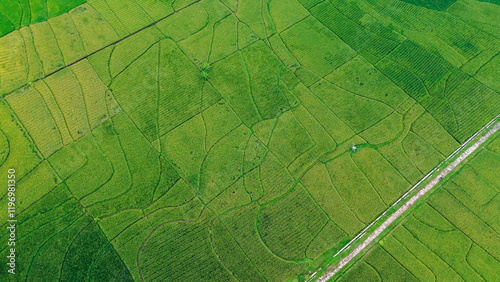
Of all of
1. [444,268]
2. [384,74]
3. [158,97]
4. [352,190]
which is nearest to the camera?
[444,268]

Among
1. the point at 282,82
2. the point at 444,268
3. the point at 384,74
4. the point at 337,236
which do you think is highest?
the point at 282,82

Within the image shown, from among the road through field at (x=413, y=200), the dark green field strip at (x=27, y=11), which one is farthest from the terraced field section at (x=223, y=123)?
the road through field at (x=413, y=200)

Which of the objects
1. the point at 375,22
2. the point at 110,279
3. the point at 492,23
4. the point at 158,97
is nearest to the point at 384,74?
the point at 375,22

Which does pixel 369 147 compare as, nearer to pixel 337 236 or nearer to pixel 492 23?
pixel 337 236

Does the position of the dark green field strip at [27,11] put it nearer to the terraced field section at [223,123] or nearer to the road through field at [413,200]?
the terraced field section at [223,123]

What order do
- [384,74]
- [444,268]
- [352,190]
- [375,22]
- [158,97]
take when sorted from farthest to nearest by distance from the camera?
[375,22]
[384,74]
[158,97]
[352,190]
[444,268]

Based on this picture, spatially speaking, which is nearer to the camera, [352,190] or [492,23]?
[352,190]

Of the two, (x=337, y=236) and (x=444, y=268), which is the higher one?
(x=337, y=236)
